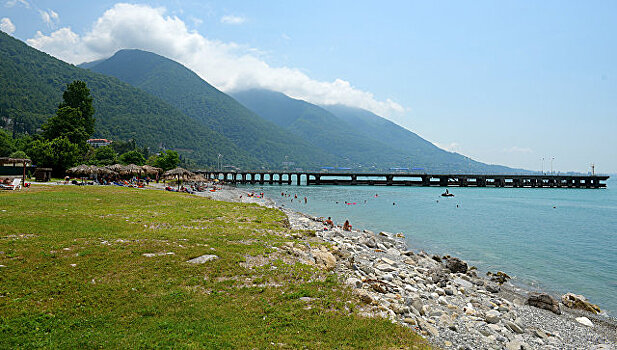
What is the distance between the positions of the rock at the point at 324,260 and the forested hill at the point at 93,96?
6227 inches

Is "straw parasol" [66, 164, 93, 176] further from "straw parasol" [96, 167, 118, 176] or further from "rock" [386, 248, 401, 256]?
"rock" [386, 248, 401, 256]

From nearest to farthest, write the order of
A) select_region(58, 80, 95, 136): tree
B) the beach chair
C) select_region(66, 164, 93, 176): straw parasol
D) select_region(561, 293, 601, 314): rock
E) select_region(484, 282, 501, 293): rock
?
1. select_region(561, 293, 601, 314): rock
2. select_region(484, 282, 501, 293): rock
3. the beach chair
4. select_region(66, 164, 93, 176): straw parasol
5. select_region(58, 80, 95, 136): tree

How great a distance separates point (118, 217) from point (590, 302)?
23.4 meters

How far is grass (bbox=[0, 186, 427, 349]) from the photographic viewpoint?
622 centimetres

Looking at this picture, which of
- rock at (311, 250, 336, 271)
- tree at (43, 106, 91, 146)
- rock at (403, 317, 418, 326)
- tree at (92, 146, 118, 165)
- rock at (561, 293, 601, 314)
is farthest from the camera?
tree at (92, 146, 118, 165)

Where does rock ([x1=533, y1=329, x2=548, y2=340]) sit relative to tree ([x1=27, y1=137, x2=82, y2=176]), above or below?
below

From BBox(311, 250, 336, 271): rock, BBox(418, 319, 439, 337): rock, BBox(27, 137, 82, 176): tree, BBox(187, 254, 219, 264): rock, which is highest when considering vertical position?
BBox(27, 137, 82, 176): tree

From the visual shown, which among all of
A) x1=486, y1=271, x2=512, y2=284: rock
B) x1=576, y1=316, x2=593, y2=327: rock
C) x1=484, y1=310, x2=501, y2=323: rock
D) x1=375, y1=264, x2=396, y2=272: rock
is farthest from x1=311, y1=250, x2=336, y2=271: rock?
x1=486, y1=271, x2=512, y2=284: rock

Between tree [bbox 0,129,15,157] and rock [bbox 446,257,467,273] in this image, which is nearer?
rock [bbox 446,257,467,273]

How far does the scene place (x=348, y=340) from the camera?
645 centimetres

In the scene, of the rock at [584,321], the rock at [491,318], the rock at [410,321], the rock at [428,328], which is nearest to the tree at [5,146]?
the rock at [410,321]

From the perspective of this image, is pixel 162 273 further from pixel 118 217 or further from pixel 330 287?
pixel 118 217

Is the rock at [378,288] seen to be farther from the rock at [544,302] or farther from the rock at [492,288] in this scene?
the rock at [544,302]

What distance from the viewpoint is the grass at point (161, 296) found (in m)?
6.22
